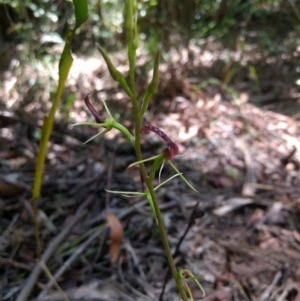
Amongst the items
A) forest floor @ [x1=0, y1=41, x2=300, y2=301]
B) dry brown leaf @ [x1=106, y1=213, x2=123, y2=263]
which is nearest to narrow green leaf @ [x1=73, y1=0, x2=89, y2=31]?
forest floor @ [x1=0, y1=41, x2=300, y2=301]

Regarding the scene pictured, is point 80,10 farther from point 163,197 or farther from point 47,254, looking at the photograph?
point 163,197

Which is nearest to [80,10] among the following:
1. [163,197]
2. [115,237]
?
[115,237]

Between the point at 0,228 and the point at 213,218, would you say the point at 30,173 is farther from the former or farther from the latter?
the point at 213,218

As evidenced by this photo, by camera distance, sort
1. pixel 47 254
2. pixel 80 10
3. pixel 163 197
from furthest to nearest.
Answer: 1. pixel 163 197
2. pixel 47 254
3. pixel 80 10

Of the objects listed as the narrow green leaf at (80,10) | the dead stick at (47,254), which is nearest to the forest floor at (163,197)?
the dead stick at (47,254)

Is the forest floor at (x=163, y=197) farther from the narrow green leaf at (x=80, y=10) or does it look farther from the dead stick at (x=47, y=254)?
the narrow green leaf at (x=80, y=10)

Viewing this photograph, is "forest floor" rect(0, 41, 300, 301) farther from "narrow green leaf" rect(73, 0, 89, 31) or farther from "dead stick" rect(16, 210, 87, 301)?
"narrow green leaf" rect(73, 0, 89, 31)
